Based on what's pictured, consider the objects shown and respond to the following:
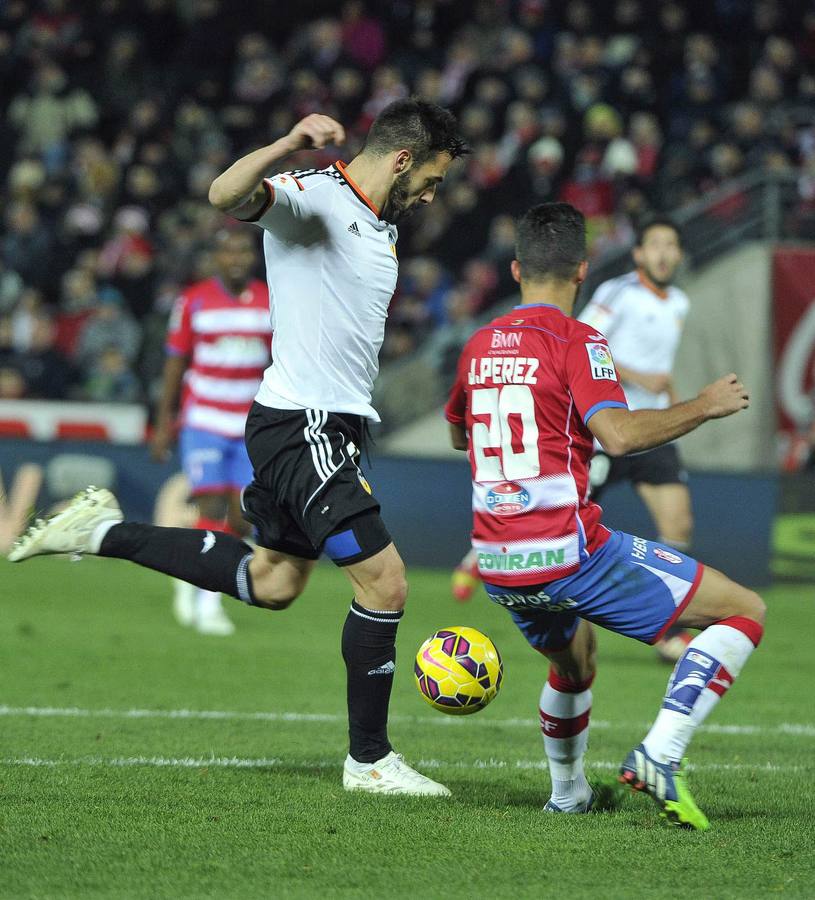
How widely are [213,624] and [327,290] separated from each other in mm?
5100

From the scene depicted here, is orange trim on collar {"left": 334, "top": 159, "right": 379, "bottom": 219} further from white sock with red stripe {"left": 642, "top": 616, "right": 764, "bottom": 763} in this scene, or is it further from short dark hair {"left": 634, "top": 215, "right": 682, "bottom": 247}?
short dark hair {"left": 634, "top": 215, "right": 682, "bottom": 247}

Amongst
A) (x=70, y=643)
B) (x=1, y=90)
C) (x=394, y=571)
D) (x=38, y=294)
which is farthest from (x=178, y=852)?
(x=1, y=90)

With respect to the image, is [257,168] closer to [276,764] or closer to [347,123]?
[276,764]

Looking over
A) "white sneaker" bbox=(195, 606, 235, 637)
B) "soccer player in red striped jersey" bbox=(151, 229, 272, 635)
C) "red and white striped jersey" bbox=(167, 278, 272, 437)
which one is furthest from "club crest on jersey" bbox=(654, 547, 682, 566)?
"white sneaker" bbox=(195, 606, 235, 637)

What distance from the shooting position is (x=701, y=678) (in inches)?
187

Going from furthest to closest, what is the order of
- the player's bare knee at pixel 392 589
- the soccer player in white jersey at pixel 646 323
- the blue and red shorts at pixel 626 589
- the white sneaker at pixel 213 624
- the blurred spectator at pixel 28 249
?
the blurred spectator at pixel 28 249 < the white sneaker at pixel 213 624 < the soccer player in white jersey at pixel 646 323 < the player's bare knee at pixel 392 589 < the blue and red shorts at pixel 626 589

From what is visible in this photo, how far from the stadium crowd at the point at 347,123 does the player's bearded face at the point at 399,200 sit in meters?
10.5

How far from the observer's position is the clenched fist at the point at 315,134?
479cm

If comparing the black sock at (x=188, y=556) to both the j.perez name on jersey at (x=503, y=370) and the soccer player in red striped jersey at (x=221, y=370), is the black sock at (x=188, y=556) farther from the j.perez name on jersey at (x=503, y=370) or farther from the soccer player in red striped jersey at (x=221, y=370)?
the soccer player in red striped jersey at (x=221, y=370)

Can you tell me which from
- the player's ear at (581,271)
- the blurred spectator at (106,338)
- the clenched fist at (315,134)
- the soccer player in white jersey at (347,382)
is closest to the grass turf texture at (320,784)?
the soccer player in white jersey at (347,382)

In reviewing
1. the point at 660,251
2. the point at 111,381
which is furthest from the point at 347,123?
the point at 660,251

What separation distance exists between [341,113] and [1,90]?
5317mm

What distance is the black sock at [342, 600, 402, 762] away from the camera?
523cm

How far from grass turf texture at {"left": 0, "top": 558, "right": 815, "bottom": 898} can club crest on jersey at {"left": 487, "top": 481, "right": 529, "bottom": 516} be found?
99cm
